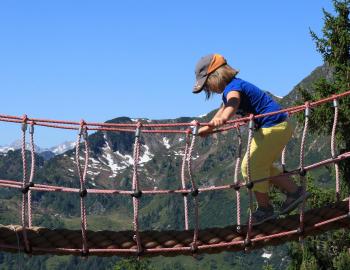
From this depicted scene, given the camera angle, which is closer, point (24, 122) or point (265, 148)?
point (24, 122)

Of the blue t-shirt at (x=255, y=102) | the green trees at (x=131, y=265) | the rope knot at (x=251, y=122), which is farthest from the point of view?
the green trees at (x=131, y=265)

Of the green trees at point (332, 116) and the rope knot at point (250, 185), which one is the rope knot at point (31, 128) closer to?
the rope knot at point (250, 185)

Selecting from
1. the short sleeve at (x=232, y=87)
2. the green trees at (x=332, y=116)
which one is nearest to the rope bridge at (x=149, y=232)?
the short sleeve at (x=232, y=87)

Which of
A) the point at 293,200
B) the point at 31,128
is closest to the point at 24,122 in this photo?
the point at 31,128

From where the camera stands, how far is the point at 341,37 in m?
23.7

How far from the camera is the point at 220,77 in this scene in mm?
8766

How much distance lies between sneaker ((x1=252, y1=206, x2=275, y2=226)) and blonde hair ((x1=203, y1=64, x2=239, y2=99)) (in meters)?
1.60

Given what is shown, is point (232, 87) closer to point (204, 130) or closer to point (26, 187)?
point (204, 130)

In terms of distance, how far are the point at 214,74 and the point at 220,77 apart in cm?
8

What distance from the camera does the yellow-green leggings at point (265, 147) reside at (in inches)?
348

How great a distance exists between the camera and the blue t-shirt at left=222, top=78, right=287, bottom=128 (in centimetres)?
877

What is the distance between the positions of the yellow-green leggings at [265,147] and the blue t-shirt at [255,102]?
0.09m

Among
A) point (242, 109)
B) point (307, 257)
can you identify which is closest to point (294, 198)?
point (242, 109)

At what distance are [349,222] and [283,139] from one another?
1.35m
